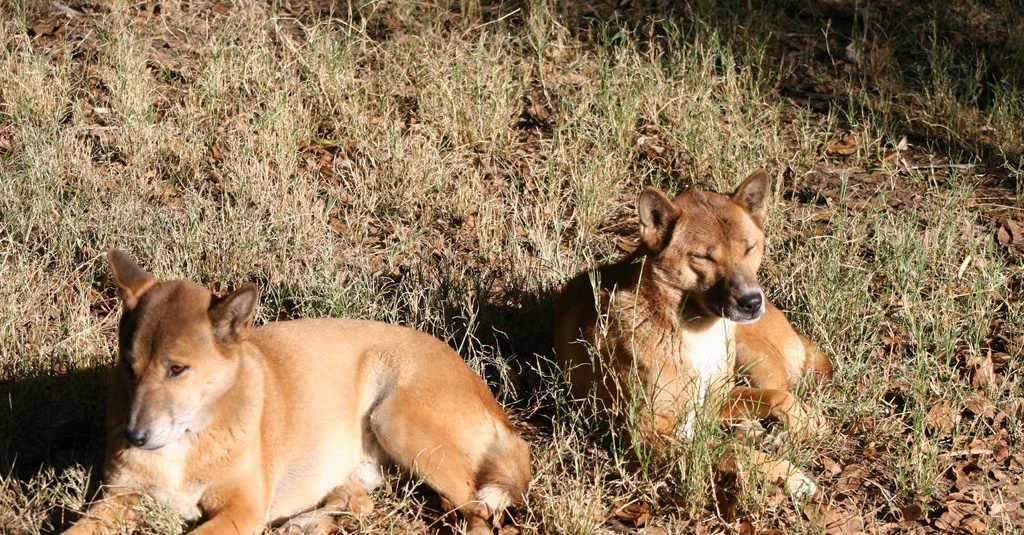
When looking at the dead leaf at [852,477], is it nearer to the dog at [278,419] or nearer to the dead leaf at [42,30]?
the dog at [278,419]

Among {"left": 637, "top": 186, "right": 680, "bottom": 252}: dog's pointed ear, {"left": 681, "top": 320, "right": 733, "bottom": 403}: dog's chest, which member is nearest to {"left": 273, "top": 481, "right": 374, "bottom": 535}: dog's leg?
{"left": 681, "top": 320, "right": 733, "bottom": 403}: dog's chest

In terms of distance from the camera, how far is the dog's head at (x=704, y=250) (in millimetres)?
5094

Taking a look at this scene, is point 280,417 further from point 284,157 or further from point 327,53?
point 327,53

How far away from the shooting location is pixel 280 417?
466cm

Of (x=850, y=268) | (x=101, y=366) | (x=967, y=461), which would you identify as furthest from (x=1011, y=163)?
(x=101, y=366)

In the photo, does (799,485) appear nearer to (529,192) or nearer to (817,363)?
(817,363)

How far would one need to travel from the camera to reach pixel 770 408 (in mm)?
5348

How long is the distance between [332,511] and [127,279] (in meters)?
1.40

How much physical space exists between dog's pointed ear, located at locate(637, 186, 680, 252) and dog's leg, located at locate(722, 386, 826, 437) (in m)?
0.85

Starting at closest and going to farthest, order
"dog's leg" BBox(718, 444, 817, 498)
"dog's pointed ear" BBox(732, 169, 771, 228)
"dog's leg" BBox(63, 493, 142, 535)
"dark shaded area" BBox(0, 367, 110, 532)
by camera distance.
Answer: "dog's leg" BBox(63, 493, 142, 535) < "dog's leg" BBox(718, 444, 817, 498) < "dark shaded area" BBox(0, 367, 110, 532) < "dog's pointed ear" BBox(732, 169, 771, 228)

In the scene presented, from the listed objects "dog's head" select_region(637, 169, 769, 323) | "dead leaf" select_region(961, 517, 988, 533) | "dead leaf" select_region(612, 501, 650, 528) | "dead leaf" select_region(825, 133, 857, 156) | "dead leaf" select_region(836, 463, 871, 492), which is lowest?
"dead leaf" select_region(836, 463, 871, 492)

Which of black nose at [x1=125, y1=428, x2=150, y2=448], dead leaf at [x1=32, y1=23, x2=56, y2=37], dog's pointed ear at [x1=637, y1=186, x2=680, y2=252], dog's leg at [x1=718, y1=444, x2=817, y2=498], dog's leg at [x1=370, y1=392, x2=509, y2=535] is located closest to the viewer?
black nose at [x1=125, y1=428, x2=150, y2=448]

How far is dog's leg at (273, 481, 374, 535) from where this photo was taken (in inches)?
184

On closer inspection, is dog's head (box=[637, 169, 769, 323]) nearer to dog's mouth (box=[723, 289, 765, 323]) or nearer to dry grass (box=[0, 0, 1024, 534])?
dog's mouth (box=[723, 289, 765, 323])
